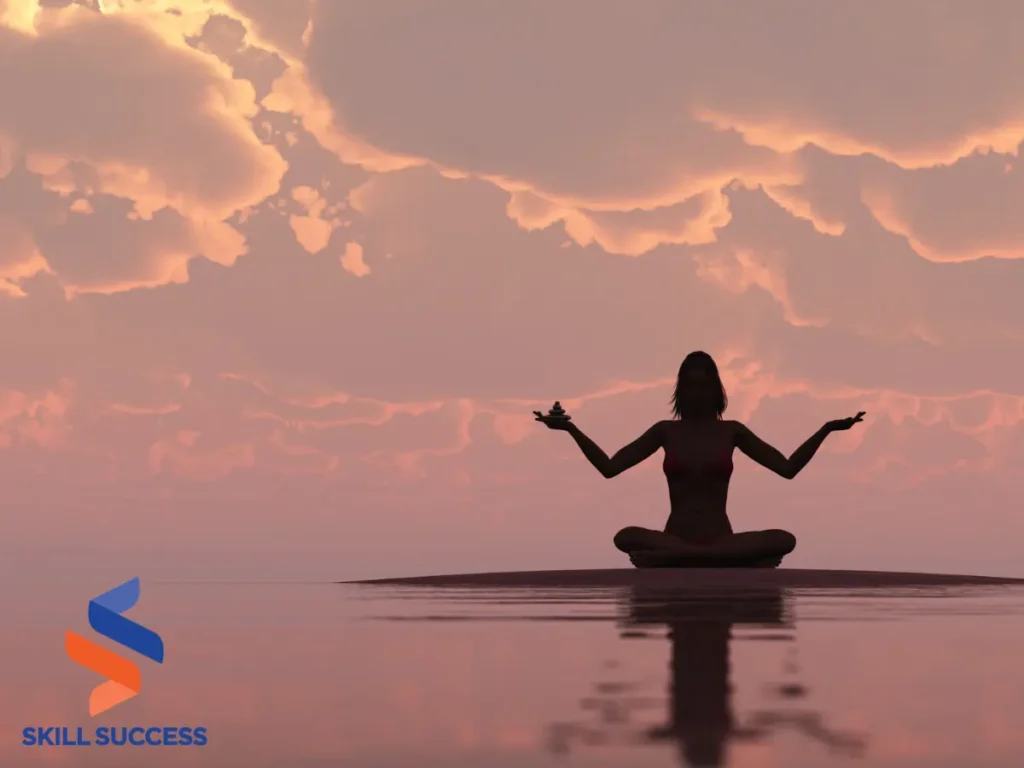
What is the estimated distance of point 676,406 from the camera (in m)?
15.0

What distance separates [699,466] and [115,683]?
403 inches

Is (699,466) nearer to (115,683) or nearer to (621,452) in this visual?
(621,452)

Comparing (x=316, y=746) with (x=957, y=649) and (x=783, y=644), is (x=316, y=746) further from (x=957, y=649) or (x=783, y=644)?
(x=957, y=649)

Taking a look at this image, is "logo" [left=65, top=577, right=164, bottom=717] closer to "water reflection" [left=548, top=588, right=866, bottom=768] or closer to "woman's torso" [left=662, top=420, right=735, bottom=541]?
"water reflection" [left=548, top=588, right=866, bottom=768]

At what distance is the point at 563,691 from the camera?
15.3 ft

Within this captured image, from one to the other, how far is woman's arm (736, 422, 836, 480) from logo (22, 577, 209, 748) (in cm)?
921

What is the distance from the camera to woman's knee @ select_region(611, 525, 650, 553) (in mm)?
14359

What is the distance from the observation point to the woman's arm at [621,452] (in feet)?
48.0

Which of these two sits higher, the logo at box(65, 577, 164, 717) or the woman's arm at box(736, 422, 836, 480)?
the woman's arm at box(736, 422, 836, 480)

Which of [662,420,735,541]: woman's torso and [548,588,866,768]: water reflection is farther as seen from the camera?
[662,420,735,541]: woman's torso

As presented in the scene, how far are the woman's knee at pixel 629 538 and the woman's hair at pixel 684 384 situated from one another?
1400 mm

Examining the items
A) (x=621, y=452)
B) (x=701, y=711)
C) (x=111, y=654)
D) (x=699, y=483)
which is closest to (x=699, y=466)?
(x=699, y=483)

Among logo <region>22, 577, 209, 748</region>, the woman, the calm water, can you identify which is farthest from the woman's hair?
logo <region>22, 577, 209, 748</region>

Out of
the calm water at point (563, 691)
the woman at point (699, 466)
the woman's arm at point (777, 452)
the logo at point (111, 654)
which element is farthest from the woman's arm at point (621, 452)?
the logo at point (111, 654)
